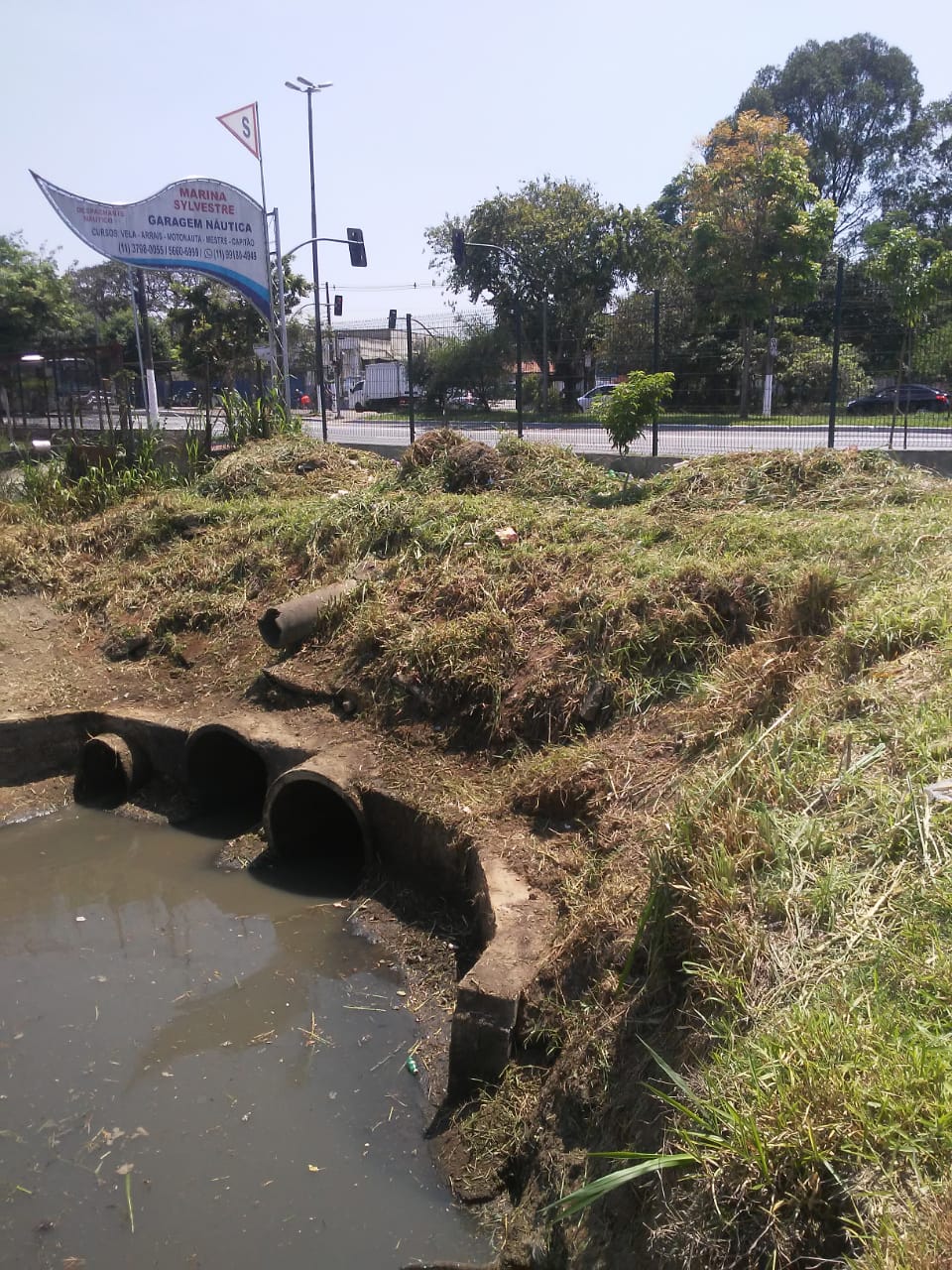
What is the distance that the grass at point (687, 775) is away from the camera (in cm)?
221

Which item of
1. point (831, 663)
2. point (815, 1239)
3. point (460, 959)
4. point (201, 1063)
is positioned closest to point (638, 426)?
point (831, 663)

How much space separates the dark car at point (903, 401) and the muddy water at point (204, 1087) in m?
8.85

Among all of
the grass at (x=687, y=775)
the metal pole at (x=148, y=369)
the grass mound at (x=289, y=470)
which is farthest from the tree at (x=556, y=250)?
the grass at (x=687, y=775)

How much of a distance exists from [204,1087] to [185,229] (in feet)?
43.5

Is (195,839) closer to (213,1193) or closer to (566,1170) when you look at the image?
(213,1193)

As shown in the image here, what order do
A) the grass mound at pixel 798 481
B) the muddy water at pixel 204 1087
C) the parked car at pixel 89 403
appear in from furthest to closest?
the parked car at pixel 89 403, the grass mound at pixel 798 481, the muddy water at pixel 204 1087

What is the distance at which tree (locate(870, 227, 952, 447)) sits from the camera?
35.6ft

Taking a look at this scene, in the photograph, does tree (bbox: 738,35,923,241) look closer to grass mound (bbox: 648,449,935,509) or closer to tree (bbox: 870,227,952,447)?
tree (bbox: 870,227,952,447)

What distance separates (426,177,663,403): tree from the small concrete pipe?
74.6 ft

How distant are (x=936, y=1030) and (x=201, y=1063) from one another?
10.6 feet

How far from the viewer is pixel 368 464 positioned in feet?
37.2

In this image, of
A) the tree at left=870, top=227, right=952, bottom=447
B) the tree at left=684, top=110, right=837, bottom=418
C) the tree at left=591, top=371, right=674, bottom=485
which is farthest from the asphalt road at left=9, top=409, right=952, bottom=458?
the tree at left=684, top=110, right=837, bottom=418

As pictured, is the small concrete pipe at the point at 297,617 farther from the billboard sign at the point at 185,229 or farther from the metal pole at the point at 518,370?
the billboard sign at the point at 185,229

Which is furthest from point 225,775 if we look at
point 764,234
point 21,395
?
point 764,234
